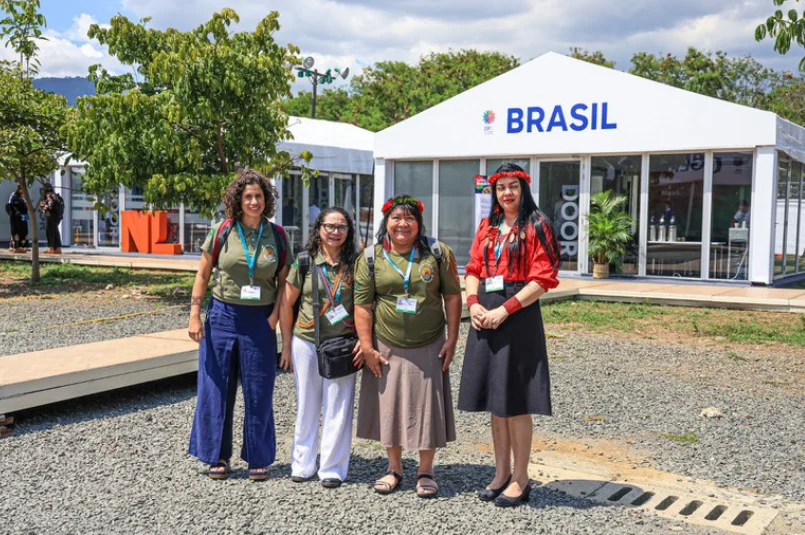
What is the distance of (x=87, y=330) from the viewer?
1045 cm

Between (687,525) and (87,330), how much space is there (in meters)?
8.17

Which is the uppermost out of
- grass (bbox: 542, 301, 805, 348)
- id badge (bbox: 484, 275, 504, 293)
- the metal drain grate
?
id badge (bbox: 484, 275, 504, 293)

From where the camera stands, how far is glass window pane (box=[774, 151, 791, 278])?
52.5 ft

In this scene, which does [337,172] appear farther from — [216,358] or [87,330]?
[216,358]

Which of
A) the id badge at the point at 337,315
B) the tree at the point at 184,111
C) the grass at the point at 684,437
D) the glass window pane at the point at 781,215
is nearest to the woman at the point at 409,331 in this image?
the id badge at the point at 337,315

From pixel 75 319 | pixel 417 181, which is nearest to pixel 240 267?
pixel 75 319

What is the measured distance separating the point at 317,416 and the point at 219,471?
618mm

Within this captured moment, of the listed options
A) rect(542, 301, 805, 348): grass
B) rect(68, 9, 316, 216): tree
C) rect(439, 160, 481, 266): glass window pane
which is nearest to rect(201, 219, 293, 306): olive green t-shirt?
rect(542, 301, 805, 348): grass

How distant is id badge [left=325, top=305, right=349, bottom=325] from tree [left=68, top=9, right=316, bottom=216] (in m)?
7.74

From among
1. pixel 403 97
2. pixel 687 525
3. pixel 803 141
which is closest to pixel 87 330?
pixel 687 525

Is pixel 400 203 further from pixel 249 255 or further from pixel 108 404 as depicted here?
pixel 108 404

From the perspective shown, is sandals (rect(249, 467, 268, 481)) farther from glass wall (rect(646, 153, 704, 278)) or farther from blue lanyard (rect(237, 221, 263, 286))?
glass wall (rect(646, 153, 704, 278))

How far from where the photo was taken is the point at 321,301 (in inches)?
185

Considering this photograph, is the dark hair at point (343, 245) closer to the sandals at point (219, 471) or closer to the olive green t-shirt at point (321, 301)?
the olive green t-shirt at point (321, 301)
